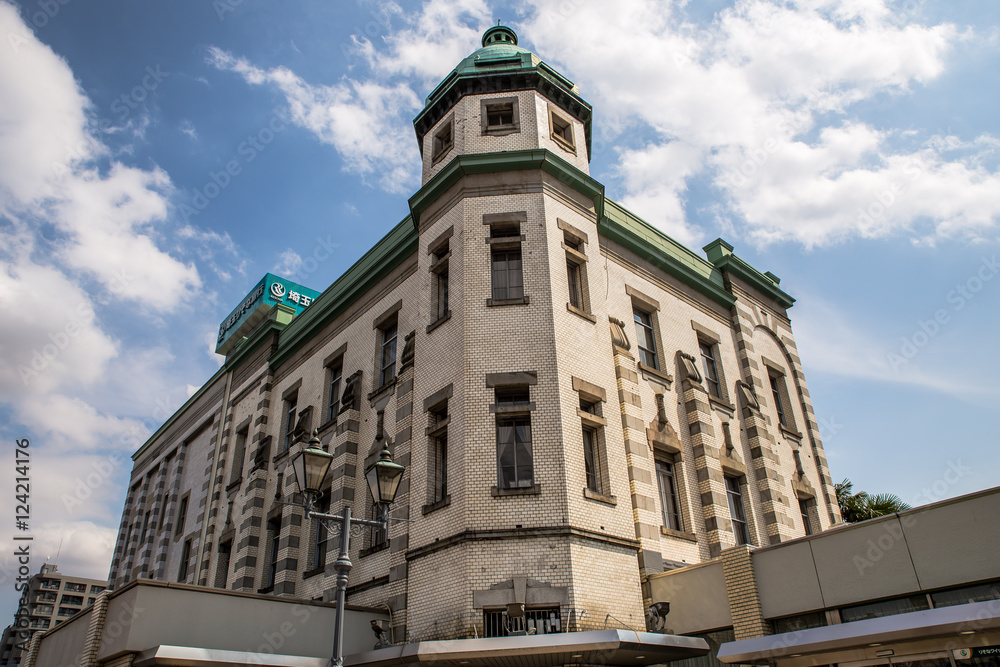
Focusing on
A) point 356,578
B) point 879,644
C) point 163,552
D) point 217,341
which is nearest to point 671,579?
point 879,644

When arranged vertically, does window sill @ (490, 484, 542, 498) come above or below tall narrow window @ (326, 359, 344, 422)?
below

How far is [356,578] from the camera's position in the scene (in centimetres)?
1756

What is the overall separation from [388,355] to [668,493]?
29.8 feet

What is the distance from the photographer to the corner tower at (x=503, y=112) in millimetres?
19531

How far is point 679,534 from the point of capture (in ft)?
54.6

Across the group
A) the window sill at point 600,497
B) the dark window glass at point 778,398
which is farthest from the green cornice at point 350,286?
the dark window glass at point 778,398

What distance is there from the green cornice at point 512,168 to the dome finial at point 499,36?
698cm

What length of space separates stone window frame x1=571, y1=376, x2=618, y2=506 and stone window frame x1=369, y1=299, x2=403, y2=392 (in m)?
6.22

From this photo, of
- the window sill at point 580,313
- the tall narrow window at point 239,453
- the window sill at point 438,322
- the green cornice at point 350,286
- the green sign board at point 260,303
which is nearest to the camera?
the window sill at point 580,313

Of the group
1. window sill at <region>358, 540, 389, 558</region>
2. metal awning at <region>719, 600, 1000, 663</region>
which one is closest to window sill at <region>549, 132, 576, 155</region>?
window sill at <region>358, 540, 389, 558</region>

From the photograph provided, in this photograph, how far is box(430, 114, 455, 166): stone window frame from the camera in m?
20.5

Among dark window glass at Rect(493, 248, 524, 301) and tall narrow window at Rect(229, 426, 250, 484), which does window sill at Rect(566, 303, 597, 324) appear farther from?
tall narrow window at Rect(229, 426, 250, 484)

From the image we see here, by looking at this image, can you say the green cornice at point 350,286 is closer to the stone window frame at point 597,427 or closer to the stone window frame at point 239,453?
the stone window frame at point 239,453

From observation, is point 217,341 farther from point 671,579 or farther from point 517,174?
point 671,579
